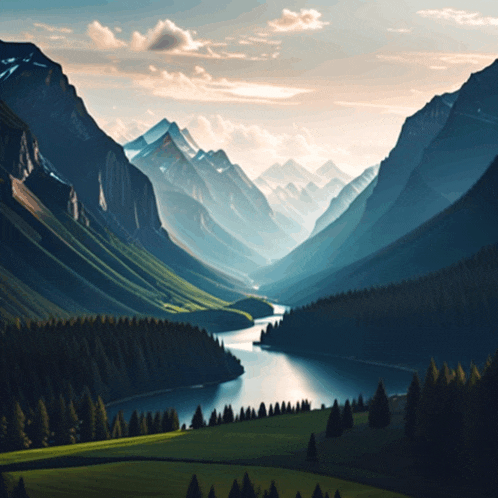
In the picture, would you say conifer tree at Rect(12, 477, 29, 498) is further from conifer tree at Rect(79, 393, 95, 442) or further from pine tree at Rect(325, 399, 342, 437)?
conifer tree at Rect(79, 393, 95, 442)

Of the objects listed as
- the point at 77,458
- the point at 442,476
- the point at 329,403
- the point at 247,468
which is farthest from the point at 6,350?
the point at 442,476

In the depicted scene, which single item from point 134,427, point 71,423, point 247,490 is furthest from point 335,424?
point 71,423

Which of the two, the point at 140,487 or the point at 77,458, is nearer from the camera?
the point at 140,487

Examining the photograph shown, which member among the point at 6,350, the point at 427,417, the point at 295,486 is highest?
the point at 6,350

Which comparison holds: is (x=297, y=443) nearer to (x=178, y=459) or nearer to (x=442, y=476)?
(x=178, y=459)

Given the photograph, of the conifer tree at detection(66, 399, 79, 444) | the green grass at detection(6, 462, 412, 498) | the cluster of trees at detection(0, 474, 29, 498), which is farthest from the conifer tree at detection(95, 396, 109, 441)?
the cluster of trees at detection(0, 474, 29, 498)

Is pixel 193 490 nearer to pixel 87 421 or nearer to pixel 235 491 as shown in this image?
pixel 235 491

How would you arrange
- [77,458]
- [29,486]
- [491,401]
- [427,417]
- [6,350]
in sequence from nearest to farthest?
[29,486], [491,401], [427,417], [77,458], [6,350]

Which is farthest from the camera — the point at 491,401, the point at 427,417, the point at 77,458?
the point at 77,458

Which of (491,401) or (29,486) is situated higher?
(491,401)
